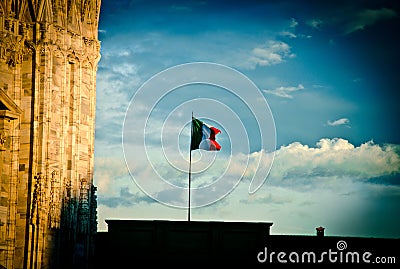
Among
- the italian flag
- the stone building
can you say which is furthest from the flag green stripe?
the stone building

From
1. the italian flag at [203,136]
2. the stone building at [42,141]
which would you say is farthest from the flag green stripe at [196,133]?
the stone building at [42,141]

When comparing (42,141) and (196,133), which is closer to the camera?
(42,141)

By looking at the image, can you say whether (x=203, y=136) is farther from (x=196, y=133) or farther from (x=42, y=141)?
(x=42, y=141)

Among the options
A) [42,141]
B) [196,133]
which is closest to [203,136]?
[196,133]

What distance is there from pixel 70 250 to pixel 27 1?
493 inches

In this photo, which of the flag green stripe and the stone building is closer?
the stone building

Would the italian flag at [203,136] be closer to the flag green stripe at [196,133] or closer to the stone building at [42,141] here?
the flag green stripe at [196,133]

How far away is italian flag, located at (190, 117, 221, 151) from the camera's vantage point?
206ft

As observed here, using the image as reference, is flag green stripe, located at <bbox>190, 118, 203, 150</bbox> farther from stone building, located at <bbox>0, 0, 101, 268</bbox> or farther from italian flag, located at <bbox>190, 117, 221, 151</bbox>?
stone building, located at <bbox>0, 0, 101, 268</bbox>

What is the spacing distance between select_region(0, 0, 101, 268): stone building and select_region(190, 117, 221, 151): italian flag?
744cm

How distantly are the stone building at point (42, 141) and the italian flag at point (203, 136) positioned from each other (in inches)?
293

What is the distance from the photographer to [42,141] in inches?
2185

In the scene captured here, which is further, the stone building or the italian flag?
the italian flag

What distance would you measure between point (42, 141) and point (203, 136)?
1091 centimetres
